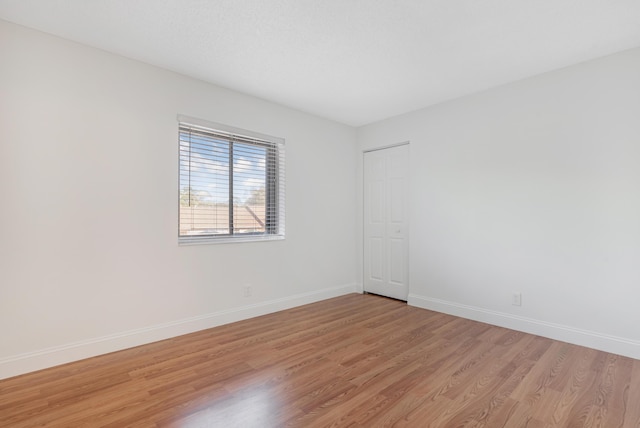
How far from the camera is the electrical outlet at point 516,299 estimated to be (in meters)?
3.20

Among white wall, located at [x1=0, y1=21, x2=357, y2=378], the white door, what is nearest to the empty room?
white wall, located at [x1=0, y1=21, x2=357, y2=378]

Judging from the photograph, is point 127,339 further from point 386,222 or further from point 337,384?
point 386,222

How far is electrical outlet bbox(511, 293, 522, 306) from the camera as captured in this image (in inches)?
126

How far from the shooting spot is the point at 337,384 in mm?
2152

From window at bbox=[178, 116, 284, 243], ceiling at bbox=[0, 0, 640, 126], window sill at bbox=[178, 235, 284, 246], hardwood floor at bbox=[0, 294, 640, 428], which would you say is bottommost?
hardwood floor at bbox=[0, 294, 640, 428]

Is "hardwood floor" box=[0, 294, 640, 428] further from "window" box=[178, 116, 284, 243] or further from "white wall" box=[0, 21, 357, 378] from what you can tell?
"window" box=[178, 116, 284, 243]

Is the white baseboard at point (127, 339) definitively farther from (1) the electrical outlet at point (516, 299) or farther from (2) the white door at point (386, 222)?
(1) the electrical outlet at point (516, 299)

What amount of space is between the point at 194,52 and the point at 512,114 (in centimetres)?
312

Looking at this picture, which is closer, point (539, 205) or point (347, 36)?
point (347, 36)

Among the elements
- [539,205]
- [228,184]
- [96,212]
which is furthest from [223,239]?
[539,205]

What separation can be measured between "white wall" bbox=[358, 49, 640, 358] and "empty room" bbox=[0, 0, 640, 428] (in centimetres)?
2

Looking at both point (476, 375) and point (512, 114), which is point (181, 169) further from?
point (512, 114)

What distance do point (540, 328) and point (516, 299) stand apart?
1.04 feet

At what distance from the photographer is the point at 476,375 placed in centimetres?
229
